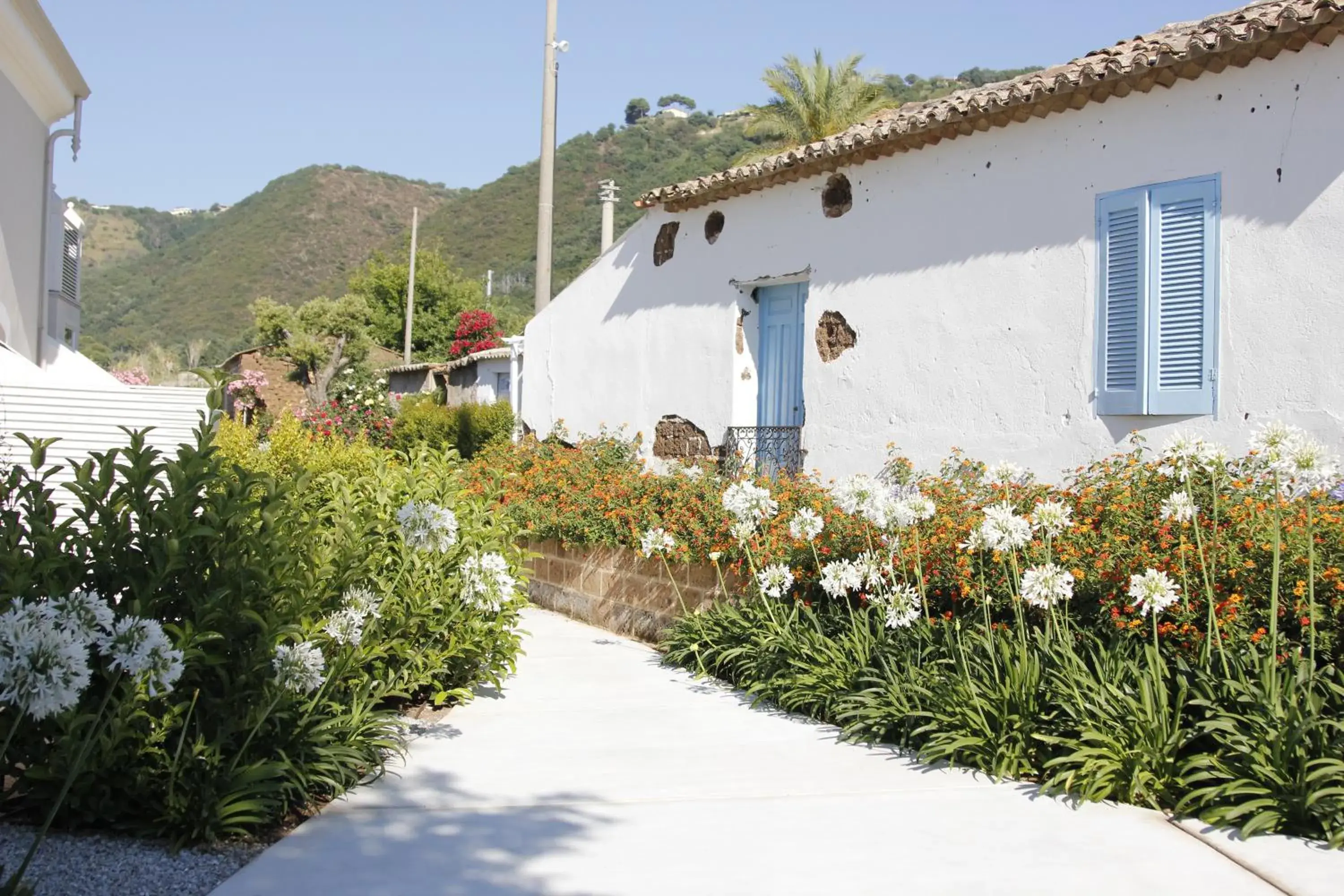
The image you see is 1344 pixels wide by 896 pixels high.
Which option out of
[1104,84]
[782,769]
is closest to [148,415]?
[782,769]

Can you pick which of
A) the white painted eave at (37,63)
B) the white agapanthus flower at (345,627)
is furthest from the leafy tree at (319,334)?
the white agapanthus flower at (345,627)

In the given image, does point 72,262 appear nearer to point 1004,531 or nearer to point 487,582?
point 487,582

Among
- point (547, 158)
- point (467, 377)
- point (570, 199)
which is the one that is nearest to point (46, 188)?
point (547, 158)

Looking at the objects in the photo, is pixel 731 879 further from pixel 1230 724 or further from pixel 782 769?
pixel 1230 724

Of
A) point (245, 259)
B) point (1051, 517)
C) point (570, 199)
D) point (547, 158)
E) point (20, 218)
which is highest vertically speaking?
point (570, 199)

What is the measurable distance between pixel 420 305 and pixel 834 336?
40976mm

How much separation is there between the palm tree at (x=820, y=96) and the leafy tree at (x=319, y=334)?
61.7ft

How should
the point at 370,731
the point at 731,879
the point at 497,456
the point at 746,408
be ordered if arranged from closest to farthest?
the point at 731,879
the point at 370,731
the point at 746,408
the point at 497,456

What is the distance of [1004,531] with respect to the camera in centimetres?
548

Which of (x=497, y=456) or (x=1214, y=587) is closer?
(x=1214, y=587)

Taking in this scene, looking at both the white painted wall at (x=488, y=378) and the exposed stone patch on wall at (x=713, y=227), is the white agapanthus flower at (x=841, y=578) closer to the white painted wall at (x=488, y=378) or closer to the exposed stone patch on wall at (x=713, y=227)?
the exposed stone patch on wall at (x=713, y=227)

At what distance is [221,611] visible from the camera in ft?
13.7

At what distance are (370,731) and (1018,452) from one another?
545 centimetres

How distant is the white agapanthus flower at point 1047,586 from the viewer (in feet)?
17.0
